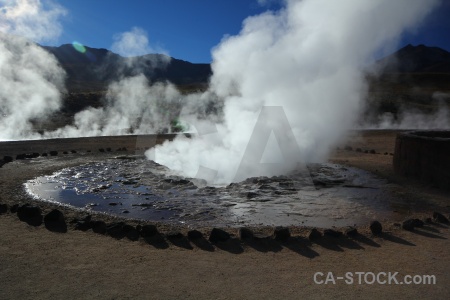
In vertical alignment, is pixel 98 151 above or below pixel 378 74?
below

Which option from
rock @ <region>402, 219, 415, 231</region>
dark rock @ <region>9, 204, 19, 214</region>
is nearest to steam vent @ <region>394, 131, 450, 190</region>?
rock @ <region>402, 219, 415, 231</region>

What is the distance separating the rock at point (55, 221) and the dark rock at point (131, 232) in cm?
110

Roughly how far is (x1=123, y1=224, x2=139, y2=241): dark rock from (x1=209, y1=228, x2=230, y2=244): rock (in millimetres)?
1221

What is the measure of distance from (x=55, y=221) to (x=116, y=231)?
54.5 inches

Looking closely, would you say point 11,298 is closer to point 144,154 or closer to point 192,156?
point 192,156

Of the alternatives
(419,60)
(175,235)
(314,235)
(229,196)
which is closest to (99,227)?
(175,235)

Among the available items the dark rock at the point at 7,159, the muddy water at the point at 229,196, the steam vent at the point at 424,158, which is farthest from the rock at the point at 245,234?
the dark rock at the point at 7,159

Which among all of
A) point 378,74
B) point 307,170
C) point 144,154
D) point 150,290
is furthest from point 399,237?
point 378,74

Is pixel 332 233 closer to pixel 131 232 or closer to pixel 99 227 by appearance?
pixel 131 232

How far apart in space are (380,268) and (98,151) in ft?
46.7

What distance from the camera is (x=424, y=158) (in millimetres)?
10336

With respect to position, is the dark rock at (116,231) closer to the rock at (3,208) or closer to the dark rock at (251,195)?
the rock at (3,208)

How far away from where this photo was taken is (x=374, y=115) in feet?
111

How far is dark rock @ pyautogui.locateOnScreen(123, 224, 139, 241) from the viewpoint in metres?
6.23
